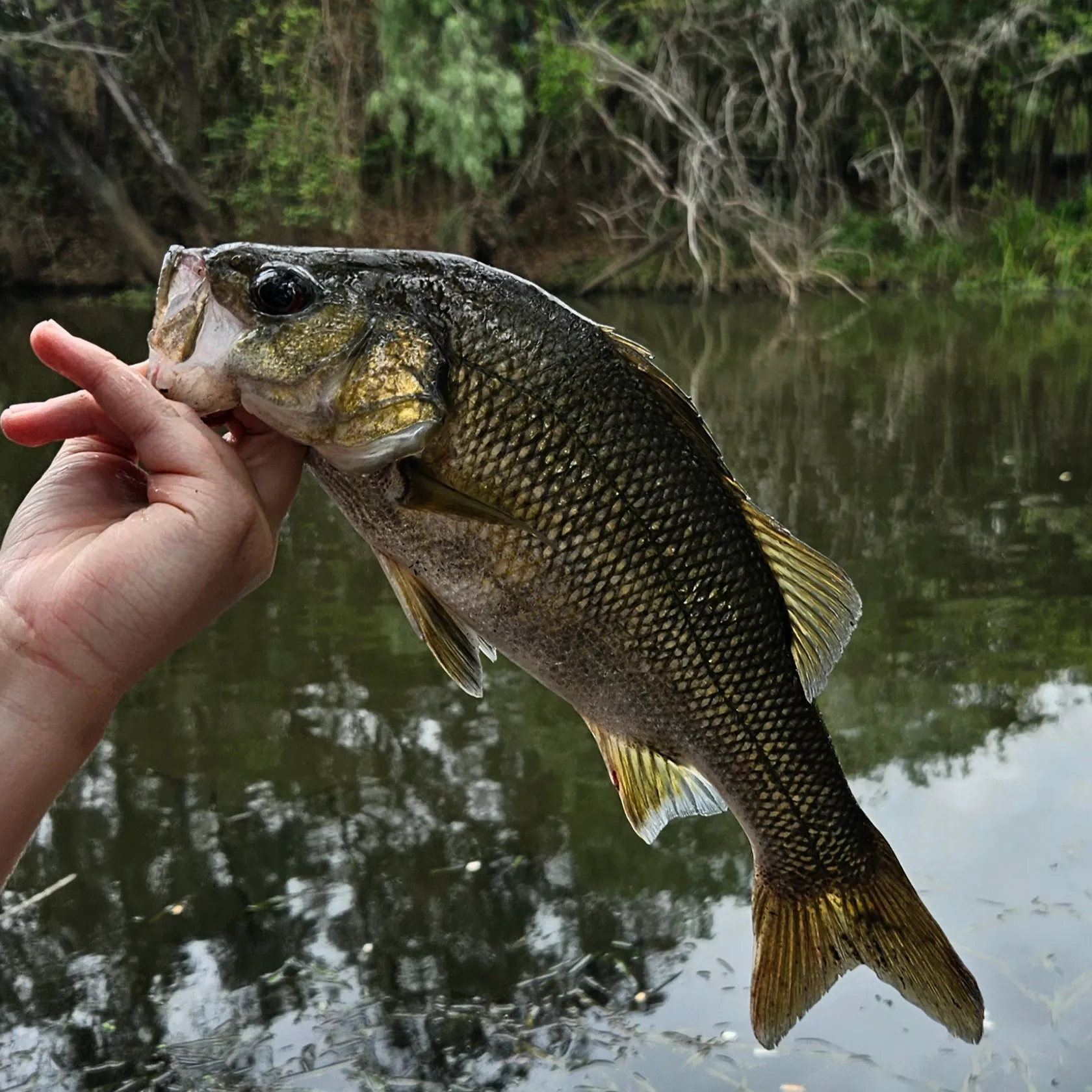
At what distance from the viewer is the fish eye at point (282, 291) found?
5.77 feet

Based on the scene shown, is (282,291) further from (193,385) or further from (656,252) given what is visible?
(656,252)

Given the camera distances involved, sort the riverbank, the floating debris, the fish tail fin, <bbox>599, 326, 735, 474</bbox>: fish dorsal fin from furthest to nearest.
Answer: the riverbank, the floating debris, the fish tail fin, <bbox>599, 326, 735, 474</bbox>: fish dorsal fin

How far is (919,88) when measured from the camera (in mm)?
22547

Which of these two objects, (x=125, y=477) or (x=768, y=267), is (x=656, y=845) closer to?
(x=125, y=477)

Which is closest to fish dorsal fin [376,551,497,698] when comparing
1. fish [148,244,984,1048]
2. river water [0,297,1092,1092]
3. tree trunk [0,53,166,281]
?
fish [148,244,984,1048]

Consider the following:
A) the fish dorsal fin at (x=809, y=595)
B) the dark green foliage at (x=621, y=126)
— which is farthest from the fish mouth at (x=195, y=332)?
the dark green foliage at (x=621, y=126)

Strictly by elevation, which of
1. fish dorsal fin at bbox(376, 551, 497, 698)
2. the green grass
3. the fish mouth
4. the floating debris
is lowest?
the floating debris

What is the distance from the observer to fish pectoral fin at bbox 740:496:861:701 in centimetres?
196

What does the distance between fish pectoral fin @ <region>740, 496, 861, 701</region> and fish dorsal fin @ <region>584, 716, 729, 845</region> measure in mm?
272

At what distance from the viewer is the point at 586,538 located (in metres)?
1.82

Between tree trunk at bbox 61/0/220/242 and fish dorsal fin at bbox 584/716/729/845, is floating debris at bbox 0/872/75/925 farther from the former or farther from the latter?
tree trunk at bbox 61/0/220/242

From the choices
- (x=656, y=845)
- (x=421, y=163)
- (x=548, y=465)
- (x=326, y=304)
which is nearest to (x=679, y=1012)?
(x=656, y=845)

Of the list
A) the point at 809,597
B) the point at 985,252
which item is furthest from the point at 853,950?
the point at 985,252

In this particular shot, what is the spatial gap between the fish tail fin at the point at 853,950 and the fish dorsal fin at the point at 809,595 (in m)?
0.37
